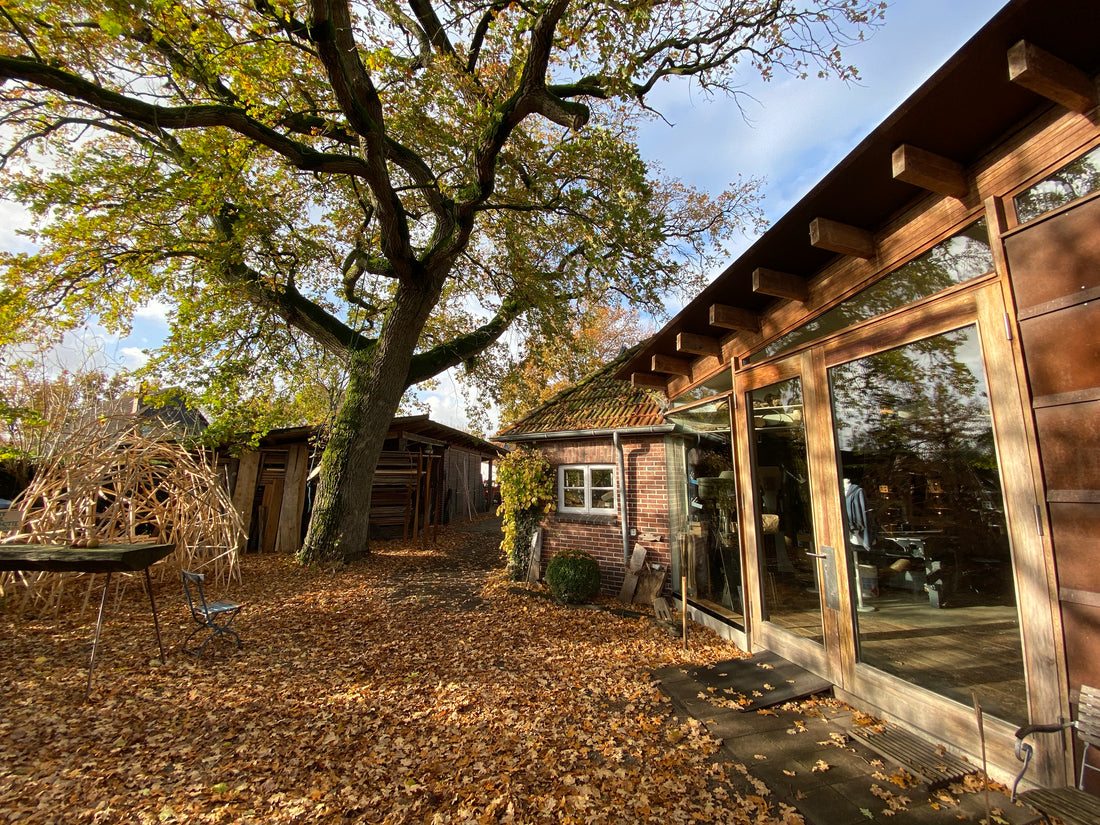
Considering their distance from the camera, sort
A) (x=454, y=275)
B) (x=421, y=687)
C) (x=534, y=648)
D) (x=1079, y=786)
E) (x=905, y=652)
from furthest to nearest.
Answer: (x=454, y=275) → (x=534, y=648) → (x=421, y=687) → (x=905, y=652) → (x=1079, y=786)

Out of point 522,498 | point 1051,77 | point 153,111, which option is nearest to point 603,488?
point 522,498

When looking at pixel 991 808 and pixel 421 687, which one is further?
pixel 421 687

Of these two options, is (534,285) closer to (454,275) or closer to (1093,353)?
(454,275)

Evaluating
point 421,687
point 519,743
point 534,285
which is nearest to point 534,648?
point 421,687

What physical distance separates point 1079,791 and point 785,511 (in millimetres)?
2708

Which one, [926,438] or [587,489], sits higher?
[926,438]

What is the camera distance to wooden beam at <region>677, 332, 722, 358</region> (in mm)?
5629

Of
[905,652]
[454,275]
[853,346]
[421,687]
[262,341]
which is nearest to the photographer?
[905,652]

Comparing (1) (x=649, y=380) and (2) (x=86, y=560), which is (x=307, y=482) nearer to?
(2) (x=86, y=560)

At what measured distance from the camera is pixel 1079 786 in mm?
2113

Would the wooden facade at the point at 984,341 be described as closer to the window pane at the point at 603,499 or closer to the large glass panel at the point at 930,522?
the large glass panel at the point at 930,522

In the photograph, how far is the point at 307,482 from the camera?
11891 mm

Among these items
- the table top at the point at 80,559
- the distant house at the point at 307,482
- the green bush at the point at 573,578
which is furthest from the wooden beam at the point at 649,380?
the distant house at the point at 307,482

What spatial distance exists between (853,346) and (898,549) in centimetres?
162
